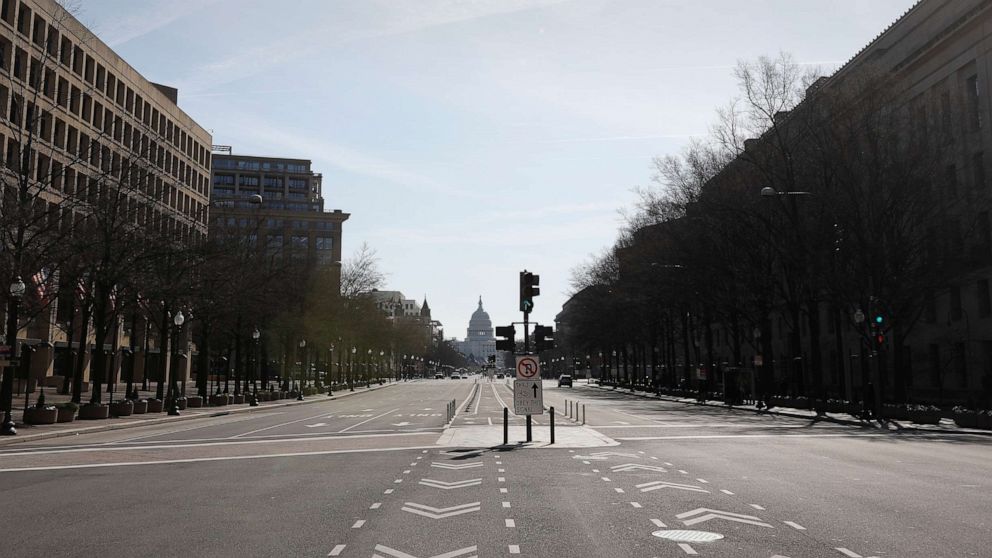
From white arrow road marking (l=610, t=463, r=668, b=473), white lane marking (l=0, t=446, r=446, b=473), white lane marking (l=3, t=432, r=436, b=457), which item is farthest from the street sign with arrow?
white lane marking (l=3, t=432, r=436, b=457)

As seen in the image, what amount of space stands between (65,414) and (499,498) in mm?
26110

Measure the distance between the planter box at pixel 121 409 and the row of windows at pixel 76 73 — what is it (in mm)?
17299

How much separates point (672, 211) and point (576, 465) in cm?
3902

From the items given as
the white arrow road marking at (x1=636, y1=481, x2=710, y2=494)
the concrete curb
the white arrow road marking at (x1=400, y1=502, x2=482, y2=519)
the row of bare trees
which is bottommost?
the concrete curb

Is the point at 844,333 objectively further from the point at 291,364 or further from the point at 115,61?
the point at 115,61

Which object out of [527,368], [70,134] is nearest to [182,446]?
[527,368]

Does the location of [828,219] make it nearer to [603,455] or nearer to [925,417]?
[925,417]

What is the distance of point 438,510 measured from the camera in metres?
10.8

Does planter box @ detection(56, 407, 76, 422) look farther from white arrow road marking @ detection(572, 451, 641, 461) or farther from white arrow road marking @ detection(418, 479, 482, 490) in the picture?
white arrow road marking @ detection(418, 479, 482, 490)

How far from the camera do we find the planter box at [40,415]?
97.7ft

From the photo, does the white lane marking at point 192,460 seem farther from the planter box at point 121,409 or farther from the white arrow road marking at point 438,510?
the planter box at point 121,409

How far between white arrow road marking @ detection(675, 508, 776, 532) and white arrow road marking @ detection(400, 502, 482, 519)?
2838 mm

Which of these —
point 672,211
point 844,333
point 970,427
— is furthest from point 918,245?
point 844,333

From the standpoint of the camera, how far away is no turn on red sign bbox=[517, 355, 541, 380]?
21953 millimetres
